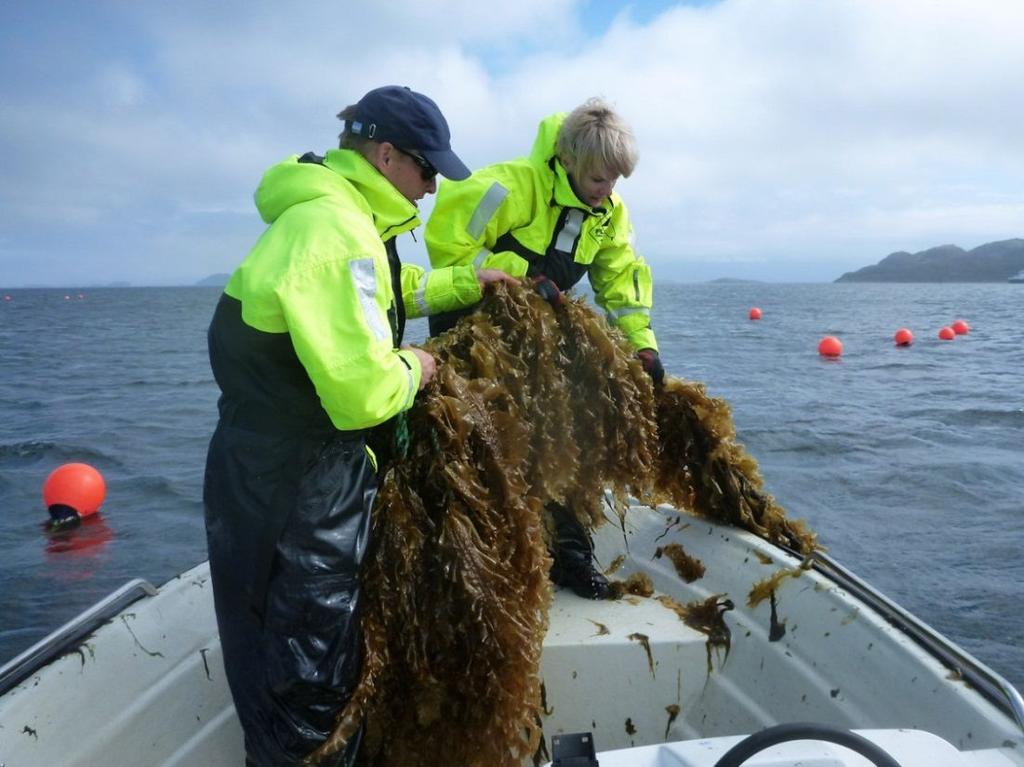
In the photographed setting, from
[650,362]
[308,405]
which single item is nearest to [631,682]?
[650,362]

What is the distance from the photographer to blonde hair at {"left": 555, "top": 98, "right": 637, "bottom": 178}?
3447mm

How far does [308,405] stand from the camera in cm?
229

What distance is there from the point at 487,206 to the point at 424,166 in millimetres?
1274

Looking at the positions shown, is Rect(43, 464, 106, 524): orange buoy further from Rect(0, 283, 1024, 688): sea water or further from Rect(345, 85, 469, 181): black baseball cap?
Rect(345, 85, 469, 181): black baseball cap

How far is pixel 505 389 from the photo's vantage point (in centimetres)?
327

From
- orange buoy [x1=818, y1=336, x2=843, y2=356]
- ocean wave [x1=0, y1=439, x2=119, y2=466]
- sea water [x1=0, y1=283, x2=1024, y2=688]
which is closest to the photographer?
sea water [x1=0, y1=283, x2=1024, y2=688]

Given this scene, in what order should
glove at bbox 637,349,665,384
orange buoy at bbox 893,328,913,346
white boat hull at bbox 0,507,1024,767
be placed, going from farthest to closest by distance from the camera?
Result: orange buoy at bbox 893,328,913,346, glove at bbox 637,349,665,384, white boat hull at bbox 0,507,1024,767

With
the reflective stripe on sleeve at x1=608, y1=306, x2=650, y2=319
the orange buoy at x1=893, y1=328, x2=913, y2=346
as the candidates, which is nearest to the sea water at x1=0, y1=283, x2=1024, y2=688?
the orange buoy at x1=893, y1=328, x2=913, y2=346

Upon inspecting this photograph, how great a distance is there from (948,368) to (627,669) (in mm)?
22206

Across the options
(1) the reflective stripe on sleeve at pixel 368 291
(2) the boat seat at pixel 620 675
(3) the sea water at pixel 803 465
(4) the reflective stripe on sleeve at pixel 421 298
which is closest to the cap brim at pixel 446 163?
(1) the reflective stripe on sleeve at pixel 368 291

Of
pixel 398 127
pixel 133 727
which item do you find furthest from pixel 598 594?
pixel 398 127

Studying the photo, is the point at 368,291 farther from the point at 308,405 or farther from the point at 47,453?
the point at 47,453

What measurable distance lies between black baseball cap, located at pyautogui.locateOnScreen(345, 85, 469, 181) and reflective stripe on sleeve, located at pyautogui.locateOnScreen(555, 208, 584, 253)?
1.54m

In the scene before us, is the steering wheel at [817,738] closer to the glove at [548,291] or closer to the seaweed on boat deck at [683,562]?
the glove at [548,291]
